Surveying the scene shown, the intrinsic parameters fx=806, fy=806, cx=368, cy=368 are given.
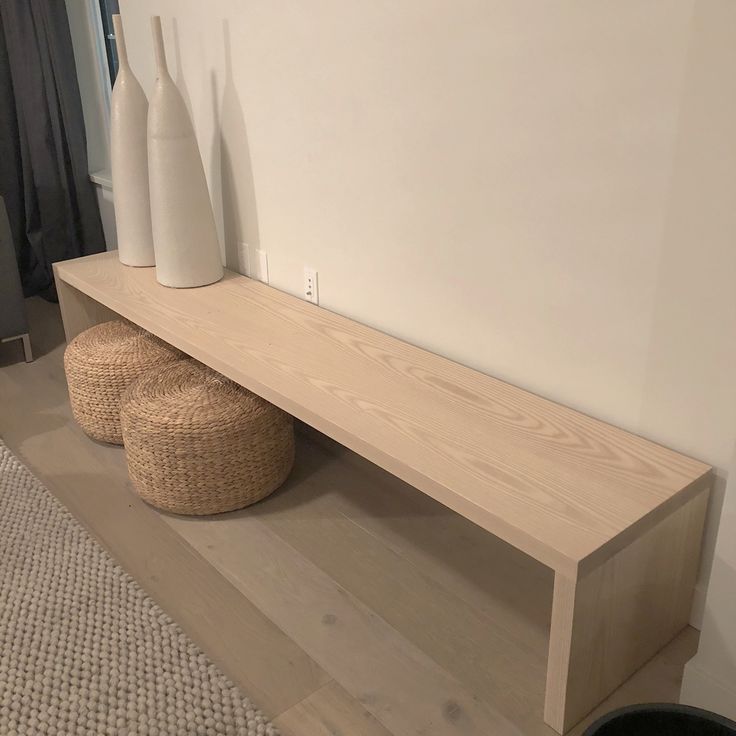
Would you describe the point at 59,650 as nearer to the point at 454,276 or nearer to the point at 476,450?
the point at 476,450

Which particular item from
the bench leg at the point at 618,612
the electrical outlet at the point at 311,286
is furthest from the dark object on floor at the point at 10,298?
the bench leg at the point at 618,612

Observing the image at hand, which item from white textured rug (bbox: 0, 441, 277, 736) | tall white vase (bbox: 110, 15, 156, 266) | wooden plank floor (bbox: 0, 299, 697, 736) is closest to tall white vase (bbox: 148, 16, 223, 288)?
tall white vase (bbox: 110, 15, 156, 266)

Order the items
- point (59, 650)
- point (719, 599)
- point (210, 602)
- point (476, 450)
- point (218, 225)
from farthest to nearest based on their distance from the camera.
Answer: point (218, 225), point (210, 602), point (59, 650), point (476, 450), point (719, 599)

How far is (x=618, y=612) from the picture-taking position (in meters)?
1.40

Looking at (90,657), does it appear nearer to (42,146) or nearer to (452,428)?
(452,428)

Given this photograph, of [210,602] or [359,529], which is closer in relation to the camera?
[210,602]

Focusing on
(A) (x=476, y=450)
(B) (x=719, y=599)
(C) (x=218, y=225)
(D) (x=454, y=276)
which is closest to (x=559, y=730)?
(B) (x=719, y=599)

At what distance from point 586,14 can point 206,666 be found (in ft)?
4.53

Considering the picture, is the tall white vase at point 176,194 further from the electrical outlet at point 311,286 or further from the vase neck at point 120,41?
the electrical outlet at point 311,286

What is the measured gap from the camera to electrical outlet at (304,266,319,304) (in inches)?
87.9

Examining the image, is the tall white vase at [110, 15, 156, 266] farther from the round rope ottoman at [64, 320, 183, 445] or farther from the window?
the window

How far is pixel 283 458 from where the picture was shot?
6.91 ft

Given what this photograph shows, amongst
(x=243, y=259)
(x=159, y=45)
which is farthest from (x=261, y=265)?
(x=159, y=45)

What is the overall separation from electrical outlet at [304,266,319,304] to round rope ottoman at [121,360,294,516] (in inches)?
13.9
